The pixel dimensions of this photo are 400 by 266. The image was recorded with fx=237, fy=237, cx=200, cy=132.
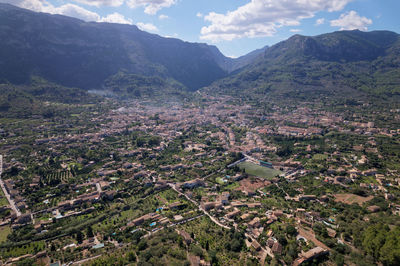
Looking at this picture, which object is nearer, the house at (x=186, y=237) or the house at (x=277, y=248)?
the house at (x=277, y=248)

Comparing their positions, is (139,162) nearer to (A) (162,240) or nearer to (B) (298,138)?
(A) (162,240)

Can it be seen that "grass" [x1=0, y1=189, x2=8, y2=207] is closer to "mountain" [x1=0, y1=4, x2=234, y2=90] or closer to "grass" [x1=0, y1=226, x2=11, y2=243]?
"grass" [x1=0, y1=226, x2=11, y2=243]

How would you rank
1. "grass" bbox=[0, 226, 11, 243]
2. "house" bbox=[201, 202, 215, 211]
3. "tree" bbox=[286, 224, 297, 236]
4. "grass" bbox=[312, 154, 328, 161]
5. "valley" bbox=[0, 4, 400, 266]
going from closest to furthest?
"valley" bbox=[0, 4, 400, 266] → "tree" bbox=[286, 224, 297, 236] → "grass" bbox=[0, 226, 11, 243] → "house" bbox=[201, 202, 215, 211] → "grass" bbox=[312, 154, 328, 161]

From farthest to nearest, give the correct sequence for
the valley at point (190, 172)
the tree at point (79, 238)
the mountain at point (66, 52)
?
the mountain at point (66, 52) < the tree at point (79, 238) < the valley at point (190, 172)

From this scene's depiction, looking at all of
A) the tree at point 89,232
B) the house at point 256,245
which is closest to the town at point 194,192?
the tree at point 89,232

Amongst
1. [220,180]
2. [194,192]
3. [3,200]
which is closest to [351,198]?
[220,180]

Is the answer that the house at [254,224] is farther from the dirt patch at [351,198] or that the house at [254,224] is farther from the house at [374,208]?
the house at [374,208]

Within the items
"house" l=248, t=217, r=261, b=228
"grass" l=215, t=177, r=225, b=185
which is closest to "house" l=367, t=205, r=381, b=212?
"house" l=248, t=217, r=261, b=228
